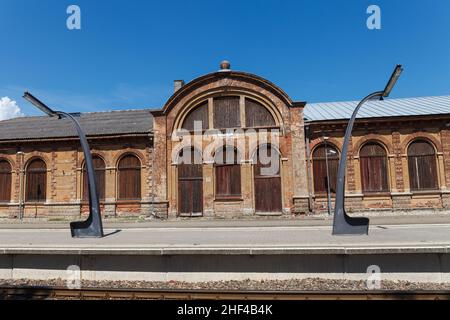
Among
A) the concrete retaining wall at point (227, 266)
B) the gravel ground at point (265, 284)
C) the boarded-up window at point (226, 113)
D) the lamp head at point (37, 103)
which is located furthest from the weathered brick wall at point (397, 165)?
the lamp head at point (37, 103)

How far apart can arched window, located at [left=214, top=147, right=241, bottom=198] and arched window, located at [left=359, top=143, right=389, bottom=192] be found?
7696mm

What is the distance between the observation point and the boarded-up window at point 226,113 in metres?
20.5

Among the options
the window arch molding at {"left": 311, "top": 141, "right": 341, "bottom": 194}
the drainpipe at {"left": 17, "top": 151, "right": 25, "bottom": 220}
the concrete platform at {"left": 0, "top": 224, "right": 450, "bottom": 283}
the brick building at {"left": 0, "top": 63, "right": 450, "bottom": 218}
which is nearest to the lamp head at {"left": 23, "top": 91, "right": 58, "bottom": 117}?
the concrete platform at {"left": 0, "top": 224, "right": 450, "bottom": 283}

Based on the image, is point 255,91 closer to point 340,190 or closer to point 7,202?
point 340,190

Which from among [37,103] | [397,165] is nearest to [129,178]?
[37,103]

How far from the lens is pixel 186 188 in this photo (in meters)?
20.3

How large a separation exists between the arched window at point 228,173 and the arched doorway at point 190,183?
115cm

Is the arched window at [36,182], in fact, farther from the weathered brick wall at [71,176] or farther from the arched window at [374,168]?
the arched window at [374,168]

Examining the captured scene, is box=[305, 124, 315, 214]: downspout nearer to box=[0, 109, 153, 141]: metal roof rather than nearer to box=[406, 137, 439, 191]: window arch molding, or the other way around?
box=[406, 137, 439, 191]: window arch molding

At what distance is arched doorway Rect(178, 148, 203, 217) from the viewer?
65.9 feet

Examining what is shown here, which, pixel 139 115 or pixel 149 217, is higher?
pixel 139 115

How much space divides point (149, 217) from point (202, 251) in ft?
45.1
